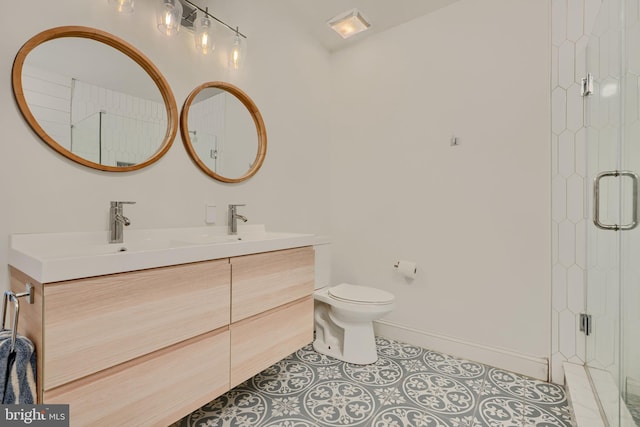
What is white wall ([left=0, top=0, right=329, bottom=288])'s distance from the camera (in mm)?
1146

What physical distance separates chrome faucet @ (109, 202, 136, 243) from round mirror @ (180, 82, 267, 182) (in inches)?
18.9

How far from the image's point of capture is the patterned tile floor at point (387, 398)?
55.2 inches

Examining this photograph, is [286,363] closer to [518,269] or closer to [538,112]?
[518,269]

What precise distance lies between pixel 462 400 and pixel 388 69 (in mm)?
2237

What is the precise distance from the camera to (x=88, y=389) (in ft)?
2.93

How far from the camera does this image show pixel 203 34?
166 cm

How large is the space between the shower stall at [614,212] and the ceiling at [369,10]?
1.04 meters

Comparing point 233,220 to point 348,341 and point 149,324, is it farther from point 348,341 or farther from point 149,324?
point 348,341

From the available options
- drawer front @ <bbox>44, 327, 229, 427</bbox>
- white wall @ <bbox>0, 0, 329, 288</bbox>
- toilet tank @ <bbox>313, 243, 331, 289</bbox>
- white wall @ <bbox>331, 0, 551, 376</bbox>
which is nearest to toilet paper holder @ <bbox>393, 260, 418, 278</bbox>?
white wall @ <bbox>331, 0, 551, 376</bbox>

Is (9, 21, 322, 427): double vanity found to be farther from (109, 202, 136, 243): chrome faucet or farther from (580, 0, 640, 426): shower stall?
(580, 0, 640, 426): shower stall

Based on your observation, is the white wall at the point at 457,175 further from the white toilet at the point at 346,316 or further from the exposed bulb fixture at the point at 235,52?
the exposed bulb fixture at the point at 235,52

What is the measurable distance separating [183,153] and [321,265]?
1145 mm

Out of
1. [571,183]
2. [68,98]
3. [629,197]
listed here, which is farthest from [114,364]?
[571,183]

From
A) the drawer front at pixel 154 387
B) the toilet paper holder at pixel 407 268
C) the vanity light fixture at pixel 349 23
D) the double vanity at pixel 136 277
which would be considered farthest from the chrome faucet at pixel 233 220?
the vanity light fixture at pixel 349 23
